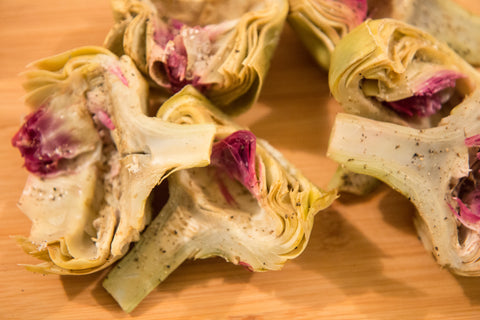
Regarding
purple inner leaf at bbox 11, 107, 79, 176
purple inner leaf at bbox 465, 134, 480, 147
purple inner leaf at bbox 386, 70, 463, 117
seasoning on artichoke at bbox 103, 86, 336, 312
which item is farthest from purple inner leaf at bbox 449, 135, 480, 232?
purple inner leaf at bbox 11, 107, 79, 176

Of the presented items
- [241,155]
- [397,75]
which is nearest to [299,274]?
[241,155]

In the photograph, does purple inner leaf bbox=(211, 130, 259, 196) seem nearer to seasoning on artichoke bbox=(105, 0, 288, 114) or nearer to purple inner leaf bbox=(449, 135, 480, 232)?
seasoning on artichoke bbox=(105, 0, 288, 114)

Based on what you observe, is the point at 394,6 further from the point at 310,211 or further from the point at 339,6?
the point at 310,211

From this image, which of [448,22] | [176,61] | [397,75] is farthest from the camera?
[448,22]

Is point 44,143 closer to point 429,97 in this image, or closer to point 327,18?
point 327,18

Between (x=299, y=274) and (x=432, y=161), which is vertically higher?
(x=432, y=161)

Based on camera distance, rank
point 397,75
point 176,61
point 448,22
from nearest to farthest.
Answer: point 397,75 → point 176,61 → point 448,22

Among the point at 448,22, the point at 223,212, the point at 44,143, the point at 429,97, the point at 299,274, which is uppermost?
the point at 448,22

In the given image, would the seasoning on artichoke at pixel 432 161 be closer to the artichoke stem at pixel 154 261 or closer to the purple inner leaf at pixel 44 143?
the artichoke stem at pixel 154 261
